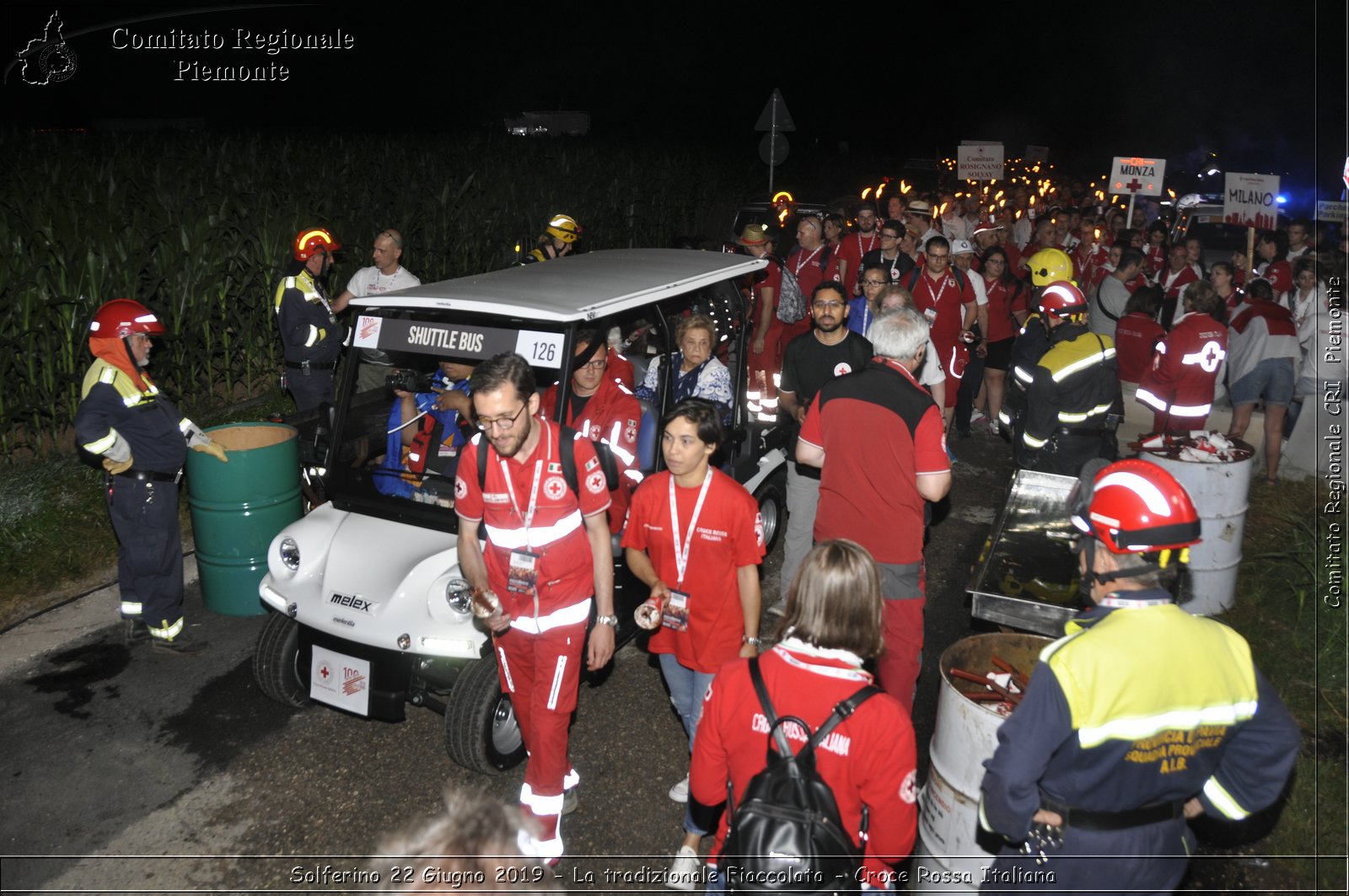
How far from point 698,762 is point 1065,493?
4.17m

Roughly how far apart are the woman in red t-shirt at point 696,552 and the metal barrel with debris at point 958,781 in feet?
2.88

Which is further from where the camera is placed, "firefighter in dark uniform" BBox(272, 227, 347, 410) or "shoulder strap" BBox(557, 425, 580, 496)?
"firefighter in dark uniform" BBox(272, 227, 347, 410)

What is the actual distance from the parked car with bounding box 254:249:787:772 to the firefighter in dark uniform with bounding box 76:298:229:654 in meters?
1.02

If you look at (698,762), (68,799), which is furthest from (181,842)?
(698,762)

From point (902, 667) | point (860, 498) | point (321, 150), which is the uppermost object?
point (321, 150)

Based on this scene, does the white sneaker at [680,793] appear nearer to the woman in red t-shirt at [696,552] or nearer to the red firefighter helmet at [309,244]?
the woman in red t-shirt at [696,552]

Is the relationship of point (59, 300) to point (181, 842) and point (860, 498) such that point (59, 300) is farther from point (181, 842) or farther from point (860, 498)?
point (860, 498)

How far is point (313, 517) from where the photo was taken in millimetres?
5199

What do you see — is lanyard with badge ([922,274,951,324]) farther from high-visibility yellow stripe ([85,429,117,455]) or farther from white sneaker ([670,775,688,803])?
high-visibility yellow stripe ([85,429,117,455])

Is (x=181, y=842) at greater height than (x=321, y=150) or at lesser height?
lesser

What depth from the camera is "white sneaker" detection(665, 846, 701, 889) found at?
4.07m

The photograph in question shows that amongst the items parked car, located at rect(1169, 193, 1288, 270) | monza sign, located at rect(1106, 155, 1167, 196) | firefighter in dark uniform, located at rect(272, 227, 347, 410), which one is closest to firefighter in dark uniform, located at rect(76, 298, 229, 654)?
firefighter in dark uniform, located at rect(272, 227, 347, 410)

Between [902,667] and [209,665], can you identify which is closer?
[902,667]

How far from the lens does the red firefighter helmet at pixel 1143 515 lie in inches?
107
